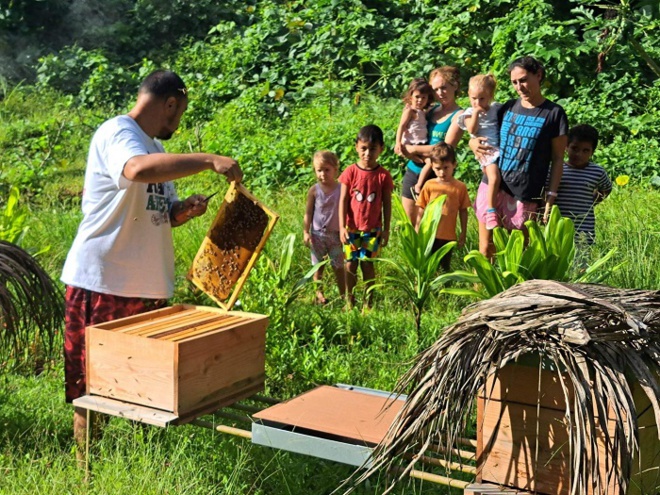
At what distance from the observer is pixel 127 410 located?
3754 millimetres

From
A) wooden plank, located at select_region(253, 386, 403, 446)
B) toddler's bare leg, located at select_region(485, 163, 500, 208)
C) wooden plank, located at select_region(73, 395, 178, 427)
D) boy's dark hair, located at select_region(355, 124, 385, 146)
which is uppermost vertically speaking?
boy's dark hair, located at select_region(355, 124, 385, 146)

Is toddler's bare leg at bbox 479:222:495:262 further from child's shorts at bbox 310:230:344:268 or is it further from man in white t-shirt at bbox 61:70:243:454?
man in white t-shirt at bbox 61:70:243:454

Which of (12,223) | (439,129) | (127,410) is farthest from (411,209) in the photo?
(127,410)

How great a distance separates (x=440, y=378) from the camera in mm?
2996

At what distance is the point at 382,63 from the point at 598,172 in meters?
6.49

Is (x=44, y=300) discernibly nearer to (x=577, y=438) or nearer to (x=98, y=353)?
(x=98, y=353)

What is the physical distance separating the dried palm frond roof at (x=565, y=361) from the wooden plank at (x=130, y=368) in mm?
1031

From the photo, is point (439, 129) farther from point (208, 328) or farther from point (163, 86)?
point (208, 328)

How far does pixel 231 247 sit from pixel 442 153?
293 cm

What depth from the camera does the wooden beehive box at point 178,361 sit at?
365 centimetres

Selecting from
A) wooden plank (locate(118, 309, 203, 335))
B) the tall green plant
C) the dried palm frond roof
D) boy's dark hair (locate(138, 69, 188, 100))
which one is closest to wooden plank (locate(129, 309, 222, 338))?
wooden plank (locate(118, 309, 203, 335))

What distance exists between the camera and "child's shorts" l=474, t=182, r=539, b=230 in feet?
20.9

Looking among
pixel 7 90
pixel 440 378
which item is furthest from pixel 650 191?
pixel 7 90

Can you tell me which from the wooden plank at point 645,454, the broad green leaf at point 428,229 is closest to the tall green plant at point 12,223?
the broad green leaf at point 428,229
